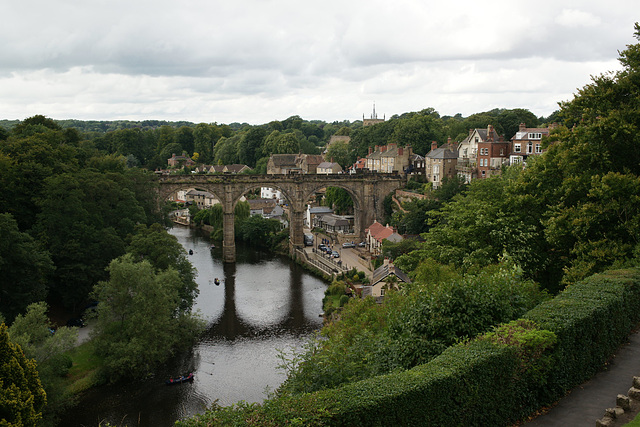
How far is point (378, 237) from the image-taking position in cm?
5009

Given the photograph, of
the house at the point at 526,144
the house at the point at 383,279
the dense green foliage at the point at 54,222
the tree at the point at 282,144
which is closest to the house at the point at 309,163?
the tree at the point at 282,144

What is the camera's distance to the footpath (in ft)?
32.2

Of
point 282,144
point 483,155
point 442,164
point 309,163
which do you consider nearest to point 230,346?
point 483,155

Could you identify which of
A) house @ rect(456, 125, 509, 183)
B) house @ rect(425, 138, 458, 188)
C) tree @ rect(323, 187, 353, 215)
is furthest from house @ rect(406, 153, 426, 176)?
tree @ rect(323, 187, 353, 215)

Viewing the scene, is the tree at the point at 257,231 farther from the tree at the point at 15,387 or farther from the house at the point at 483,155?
the tree at the point at 15,387

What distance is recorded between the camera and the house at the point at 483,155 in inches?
1967

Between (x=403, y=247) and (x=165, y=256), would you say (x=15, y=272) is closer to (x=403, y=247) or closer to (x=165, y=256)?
(x=165, y=256)

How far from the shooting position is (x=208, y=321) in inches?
1404

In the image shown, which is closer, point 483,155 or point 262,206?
point 483,155

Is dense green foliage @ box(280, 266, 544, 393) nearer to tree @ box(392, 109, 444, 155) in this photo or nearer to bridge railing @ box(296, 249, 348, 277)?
bridge railing @ box(296, 249, 348, 277)

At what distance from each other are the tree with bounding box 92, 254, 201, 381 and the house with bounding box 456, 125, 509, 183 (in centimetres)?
3174

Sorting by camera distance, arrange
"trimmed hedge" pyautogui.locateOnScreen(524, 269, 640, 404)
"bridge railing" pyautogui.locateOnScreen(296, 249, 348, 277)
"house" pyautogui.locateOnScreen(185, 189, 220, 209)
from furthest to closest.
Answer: "house" pyautogui.locateOnScreen(185, 189, 220, 209)
"bridge railing" pyautogui.locateOnScreen(296, 249, 348, 277)
"trimmed hedge" pyautogui.locateOnScreen(524, 269, 640, 404)

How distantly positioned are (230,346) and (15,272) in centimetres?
1212

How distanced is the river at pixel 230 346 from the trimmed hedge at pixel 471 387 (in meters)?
5.72
